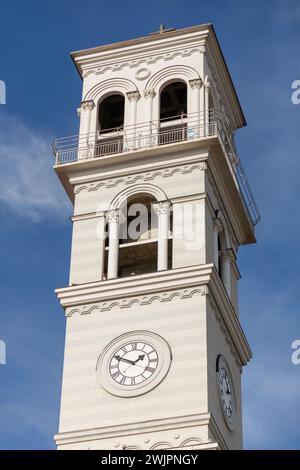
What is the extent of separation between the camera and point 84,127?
197ft

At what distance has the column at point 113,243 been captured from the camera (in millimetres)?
54469

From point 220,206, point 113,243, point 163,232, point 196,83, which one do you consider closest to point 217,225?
point 220,206

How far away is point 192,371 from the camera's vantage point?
5034 cm

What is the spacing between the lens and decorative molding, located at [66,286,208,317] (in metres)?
52.6

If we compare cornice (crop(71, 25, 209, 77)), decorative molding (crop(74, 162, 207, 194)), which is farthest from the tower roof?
decorative molding (crop(74, 162, 207, 194))

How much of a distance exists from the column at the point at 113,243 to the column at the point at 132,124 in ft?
11.7

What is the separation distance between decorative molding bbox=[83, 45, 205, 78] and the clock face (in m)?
14.6

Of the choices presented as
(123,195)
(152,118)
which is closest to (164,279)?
(123,195)

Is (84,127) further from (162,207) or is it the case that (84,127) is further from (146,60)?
(162,207)

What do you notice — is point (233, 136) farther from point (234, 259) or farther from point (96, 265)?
point (96, 265)

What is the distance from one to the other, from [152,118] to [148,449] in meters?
15.9

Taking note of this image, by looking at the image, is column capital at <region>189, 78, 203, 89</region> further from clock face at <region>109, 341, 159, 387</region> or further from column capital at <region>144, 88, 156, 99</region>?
clock face at <region>109, 341, 159, 387</region>

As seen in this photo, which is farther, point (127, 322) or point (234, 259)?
point (234, 259)

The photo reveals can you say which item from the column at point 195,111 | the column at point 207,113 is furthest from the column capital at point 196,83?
the column at point 207,113
